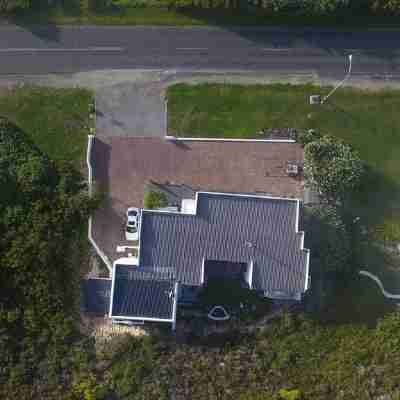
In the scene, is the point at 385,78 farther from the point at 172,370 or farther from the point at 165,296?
the point at 172,370

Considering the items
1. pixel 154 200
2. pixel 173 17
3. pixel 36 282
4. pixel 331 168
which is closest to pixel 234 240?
pixel 154 200

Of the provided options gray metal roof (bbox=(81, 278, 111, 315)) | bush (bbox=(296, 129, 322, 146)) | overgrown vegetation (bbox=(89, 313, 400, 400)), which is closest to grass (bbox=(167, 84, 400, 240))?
bush (bbox=(296, 129, 322, 146))

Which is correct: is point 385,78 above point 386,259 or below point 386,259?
above

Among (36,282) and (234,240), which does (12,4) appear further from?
(234,240)

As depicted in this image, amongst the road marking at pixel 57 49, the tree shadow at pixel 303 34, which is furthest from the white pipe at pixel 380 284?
the road marking at pixel 57 49

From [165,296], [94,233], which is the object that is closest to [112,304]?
[165,296]
